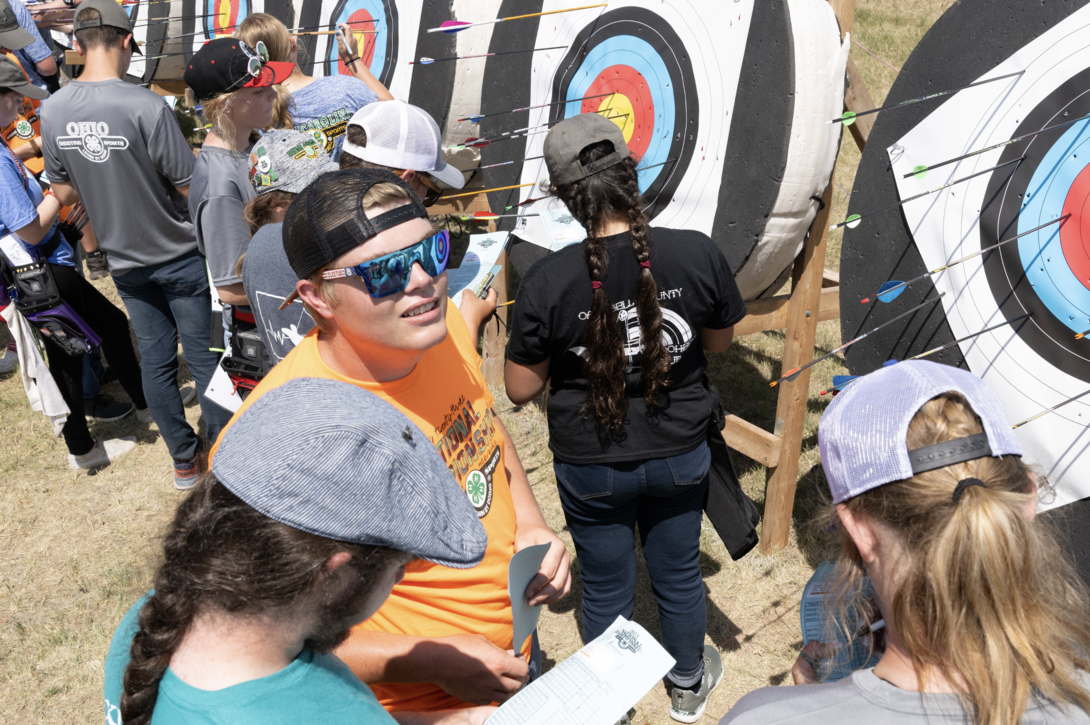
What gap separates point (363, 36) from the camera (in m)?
4.12

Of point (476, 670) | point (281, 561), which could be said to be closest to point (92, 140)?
point (476, 670)

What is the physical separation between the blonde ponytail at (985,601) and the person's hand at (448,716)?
63 cm

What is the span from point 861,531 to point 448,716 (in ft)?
2.22

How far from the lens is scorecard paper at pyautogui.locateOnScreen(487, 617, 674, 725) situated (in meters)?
1.08

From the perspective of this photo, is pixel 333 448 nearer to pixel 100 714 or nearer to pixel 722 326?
pixel 722 326

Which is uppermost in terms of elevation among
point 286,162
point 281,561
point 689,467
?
point 286,162

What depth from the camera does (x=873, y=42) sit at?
6.59 m

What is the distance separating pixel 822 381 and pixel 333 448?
10.9ft

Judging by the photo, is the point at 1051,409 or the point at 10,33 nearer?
the point at 1051,409

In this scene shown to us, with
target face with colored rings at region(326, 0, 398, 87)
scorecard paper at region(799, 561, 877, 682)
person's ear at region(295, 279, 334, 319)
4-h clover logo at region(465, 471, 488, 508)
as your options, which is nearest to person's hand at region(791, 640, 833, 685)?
scorecard paper at region(799, 561, 877, 682)

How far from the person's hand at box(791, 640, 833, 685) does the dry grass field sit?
1111mm

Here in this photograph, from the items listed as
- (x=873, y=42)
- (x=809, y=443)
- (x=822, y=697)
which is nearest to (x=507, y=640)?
(x=822, y=697)

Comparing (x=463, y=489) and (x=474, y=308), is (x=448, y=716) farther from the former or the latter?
(x=474, y=308)

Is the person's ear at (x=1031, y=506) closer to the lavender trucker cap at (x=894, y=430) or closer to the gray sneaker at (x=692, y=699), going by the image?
the lavender trucker cap at (x=894, y=430)
